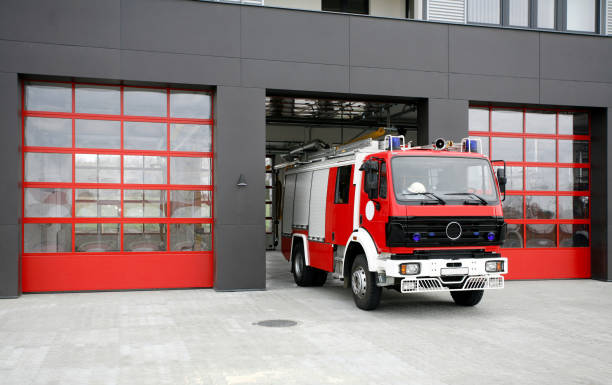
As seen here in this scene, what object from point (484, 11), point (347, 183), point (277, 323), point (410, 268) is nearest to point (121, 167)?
point (347, 183)

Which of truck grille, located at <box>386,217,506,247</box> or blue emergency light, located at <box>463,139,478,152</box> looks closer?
truck grille, located at <box>386,217,506,247</box>

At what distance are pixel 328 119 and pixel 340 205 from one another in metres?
10.6

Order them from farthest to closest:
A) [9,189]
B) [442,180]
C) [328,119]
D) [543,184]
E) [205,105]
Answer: [328,119], [543,184], [205,105], [9,189], [442,180]

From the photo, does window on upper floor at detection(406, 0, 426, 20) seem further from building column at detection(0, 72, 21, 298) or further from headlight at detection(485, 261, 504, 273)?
building column at detection(0, 72, 21, 298)

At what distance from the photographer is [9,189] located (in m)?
11.2

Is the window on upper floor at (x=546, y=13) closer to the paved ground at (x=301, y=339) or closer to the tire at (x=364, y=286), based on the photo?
the paved ground at (x=301, y=339)

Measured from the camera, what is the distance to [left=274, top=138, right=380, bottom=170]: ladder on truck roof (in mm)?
10836

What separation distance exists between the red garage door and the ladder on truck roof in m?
2.38

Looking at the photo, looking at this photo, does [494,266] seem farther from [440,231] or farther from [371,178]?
[371,178]

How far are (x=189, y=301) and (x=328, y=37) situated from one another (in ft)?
20.4

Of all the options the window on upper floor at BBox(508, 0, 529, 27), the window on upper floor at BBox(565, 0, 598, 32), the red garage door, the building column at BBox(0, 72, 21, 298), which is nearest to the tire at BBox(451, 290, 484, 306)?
the red garage door

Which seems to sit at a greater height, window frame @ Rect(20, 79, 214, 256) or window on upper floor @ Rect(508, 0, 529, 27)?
window on upper floor @ Rect(508, 0, 529, 27)

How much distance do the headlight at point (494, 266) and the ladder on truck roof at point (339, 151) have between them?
2.78 m

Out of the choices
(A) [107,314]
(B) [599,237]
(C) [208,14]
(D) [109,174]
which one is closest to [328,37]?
(C) [208,14]
